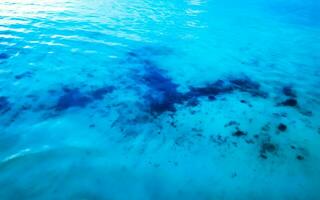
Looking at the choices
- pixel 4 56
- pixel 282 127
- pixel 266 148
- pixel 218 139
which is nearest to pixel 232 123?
pixel 218 139

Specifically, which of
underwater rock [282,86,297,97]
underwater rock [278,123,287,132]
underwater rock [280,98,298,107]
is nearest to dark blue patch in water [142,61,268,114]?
underwater rock [280,98,298,107]

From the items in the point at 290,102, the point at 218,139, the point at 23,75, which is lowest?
the point at 218,139

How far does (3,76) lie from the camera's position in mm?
5434

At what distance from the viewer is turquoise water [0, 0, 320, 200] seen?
3.33 meters

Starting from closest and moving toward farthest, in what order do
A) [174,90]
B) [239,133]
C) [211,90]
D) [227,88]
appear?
[239,133] → [174,90] → [211,90] → [227,88]

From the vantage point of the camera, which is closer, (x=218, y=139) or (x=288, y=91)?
(x=218, y=139)

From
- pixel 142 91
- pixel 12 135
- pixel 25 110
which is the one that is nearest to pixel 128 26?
pixel 142 91

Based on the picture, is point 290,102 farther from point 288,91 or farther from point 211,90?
point 211,90

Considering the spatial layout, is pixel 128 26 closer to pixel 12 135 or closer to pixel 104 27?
pixel 104 27

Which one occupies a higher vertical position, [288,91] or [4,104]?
[288,91]

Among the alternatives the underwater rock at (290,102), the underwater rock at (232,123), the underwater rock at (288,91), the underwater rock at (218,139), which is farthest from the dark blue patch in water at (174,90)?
the underwater rock at (218,139)

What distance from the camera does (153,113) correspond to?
4.58 meters

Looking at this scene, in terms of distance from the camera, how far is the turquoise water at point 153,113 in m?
3.33

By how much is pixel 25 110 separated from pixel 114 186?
258 centimetres
